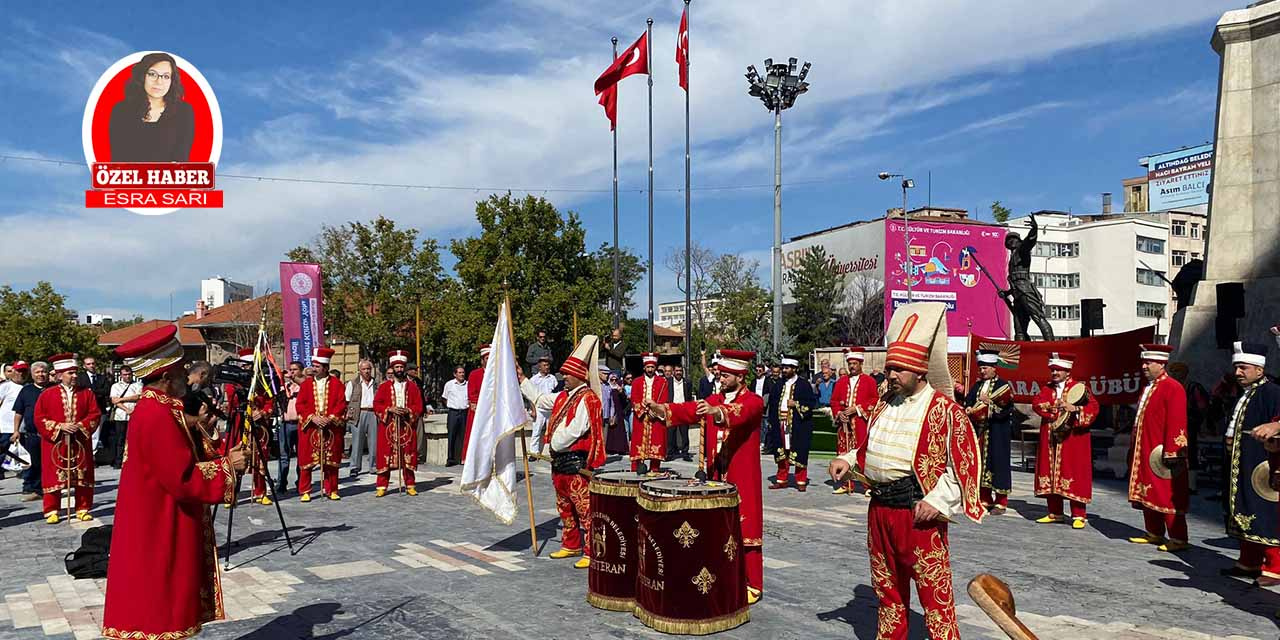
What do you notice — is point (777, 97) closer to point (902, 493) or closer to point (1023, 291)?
point (1023, 291)

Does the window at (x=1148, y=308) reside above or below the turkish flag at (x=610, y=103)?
below

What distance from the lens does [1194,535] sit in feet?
33.2

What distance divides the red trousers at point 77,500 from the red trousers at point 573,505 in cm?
686

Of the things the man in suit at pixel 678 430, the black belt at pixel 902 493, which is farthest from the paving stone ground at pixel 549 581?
the man in suit at pixel 678 430

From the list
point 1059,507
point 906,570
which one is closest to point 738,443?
point 906,570

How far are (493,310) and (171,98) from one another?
2994 centimetres

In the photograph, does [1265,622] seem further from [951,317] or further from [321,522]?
[951,317]

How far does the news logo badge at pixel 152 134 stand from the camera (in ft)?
44.1

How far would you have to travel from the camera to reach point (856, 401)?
13984 millimetres

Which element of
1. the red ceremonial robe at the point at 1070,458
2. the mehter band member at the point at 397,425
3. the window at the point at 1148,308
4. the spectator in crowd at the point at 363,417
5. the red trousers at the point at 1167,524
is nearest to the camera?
the red trousers at the point at 1167,524

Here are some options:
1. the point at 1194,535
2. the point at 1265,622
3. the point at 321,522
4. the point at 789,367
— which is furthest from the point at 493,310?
the point at 1265,622

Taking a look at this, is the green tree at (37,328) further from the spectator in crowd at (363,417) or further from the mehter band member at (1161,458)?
the mehter band member at (1161,458)

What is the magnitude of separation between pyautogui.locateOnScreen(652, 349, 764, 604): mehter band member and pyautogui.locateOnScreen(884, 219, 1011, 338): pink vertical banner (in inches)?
2235

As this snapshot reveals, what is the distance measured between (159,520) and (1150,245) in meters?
82.7
